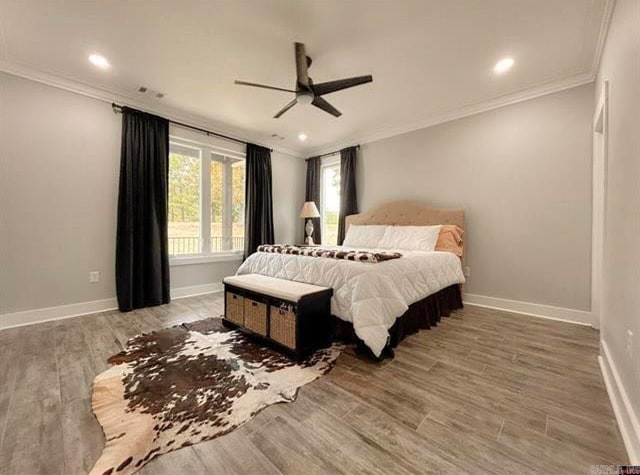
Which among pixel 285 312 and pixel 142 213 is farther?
pixel 142 213

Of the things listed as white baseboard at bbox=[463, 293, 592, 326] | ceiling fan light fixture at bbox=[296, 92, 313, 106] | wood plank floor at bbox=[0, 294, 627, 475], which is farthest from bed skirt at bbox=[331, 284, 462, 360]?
ceiling fan light fixture at bbox=[296, 92, 313, 106]

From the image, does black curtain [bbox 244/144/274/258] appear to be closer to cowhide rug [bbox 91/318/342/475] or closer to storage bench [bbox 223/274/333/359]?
storage bench [bbox 223/274/333/359]

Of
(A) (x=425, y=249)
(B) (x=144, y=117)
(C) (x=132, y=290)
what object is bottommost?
(C) (x=132, y=290)

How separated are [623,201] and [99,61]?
4498 millimetres

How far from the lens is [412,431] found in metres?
1.34

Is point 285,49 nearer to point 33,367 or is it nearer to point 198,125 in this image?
point 198,125

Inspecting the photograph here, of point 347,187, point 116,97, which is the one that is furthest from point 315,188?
point 116,97

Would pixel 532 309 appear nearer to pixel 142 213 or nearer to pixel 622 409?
pixel 622 409

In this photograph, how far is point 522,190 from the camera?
3.26 meters

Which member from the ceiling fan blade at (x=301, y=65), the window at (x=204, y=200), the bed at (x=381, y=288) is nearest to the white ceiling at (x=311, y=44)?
the ceiling fan blade at (x=301, y=65)

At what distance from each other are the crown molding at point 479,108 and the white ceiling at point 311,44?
0.18 ft

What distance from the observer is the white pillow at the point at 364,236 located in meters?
4.09

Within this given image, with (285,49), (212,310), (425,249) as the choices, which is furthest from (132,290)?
(425,249)

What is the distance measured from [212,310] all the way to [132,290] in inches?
41.5
